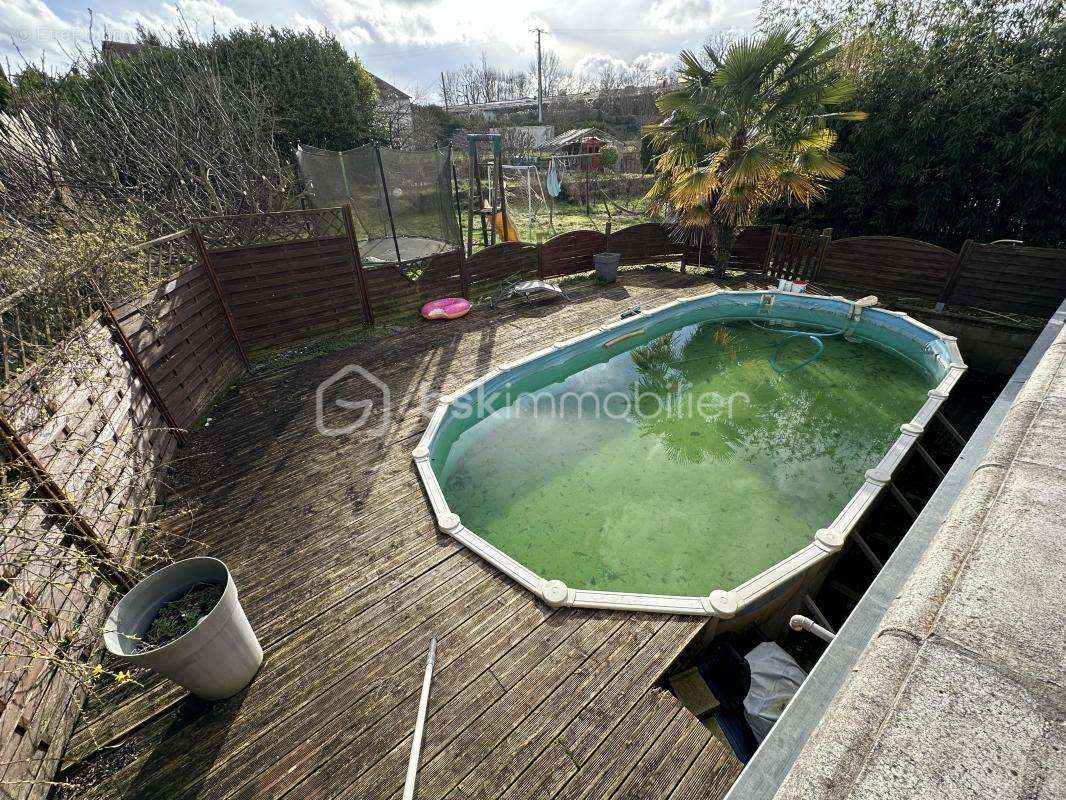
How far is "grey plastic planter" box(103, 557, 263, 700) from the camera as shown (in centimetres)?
235

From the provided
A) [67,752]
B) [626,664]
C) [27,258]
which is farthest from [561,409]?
[27,258]

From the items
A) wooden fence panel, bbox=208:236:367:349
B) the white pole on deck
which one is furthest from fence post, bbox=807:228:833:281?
the white pole on deck

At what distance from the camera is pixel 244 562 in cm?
368

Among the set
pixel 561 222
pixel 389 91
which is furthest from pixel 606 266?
pixel 389 91

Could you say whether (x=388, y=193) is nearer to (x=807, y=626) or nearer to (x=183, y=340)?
(x=183, y=340)

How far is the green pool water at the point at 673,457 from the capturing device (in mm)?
4344

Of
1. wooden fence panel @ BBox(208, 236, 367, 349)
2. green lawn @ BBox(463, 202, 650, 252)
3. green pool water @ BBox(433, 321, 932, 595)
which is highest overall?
wooden fence panel @ BBox(208, 236, 367, 349)

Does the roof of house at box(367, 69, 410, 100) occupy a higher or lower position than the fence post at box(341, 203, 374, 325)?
higher

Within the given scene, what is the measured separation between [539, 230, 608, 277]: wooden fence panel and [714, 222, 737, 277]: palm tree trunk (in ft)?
9.31

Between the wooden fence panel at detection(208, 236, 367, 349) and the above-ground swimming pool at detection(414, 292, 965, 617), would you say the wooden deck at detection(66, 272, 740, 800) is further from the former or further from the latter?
the wooden fence panel at detection(208, 236, 367, 349)

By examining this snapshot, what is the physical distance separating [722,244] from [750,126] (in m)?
2.54

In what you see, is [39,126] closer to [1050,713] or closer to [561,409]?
[561,409]

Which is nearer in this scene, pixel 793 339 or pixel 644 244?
Answer: pixel 793 339

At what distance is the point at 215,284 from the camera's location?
6199 mm
